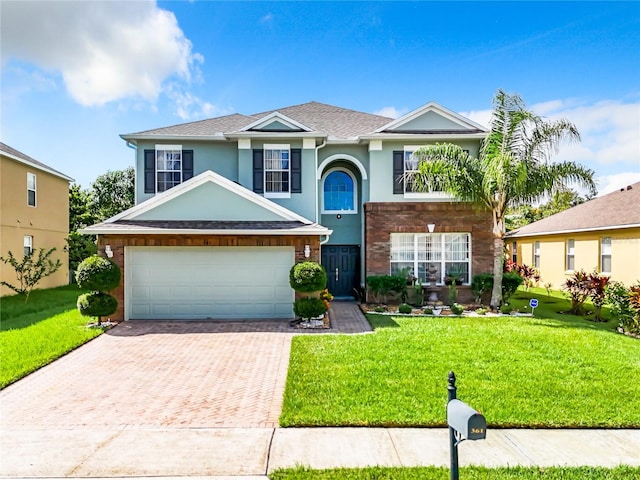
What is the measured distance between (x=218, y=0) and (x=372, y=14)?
487 centimetres

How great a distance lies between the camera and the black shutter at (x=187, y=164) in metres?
15.6

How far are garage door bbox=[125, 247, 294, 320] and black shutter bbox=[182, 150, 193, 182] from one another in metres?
4.50

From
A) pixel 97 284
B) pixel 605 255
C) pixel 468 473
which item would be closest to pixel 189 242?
pixel 97 284

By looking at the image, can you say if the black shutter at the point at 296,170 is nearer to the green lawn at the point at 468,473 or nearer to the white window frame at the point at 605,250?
the green lawn at the point at 468,473

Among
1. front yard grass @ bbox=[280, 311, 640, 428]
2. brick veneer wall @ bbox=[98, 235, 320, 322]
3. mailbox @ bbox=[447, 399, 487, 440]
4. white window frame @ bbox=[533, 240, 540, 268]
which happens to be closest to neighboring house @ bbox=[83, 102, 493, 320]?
brick veneer wall @ bbox=[98, 235, 320, 322]

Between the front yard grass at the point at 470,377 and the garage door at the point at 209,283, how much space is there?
301 cm

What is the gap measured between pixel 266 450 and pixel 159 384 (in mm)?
3187

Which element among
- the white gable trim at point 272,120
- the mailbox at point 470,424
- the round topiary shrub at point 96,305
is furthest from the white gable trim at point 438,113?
the mailbox at point 470,424

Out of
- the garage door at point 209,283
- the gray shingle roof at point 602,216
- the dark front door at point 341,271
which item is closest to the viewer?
the garage door at point 209,283

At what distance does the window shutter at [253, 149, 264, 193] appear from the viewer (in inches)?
599

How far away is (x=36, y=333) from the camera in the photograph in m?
10.4

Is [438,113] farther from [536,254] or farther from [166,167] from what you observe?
[536,254]

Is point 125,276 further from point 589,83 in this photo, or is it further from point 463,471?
point 589,83

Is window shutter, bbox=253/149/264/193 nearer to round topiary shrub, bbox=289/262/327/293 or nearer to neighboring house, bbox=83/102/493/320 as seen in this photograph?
neighboring house, bbox=83/102/493/320
